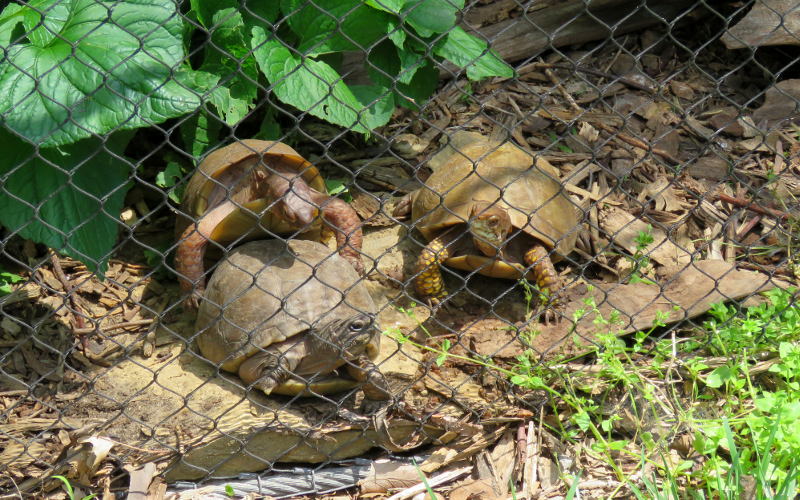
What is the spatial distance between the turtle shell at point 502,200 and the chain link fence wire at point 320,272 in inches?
0.7

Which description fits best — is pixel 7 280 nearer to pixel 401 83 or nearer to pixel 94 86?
pixel 94 86

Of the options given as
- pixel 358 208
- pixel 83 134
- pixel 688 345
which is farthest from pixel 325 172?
pixel 688 345

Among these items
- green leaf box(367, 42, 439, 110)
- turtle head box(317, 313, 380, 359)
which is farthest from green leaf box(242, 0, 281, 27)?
turtle head box(317, 313, 380, 359)

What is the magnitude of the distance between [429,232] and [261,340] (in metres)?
1.37

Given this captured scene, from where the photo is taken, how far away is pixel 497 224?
4.33 meters

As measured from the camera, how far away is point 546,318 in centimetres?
437

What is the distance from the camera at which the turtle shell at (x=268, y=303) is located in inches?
151

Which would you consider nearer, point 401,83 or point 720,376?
point 720,376

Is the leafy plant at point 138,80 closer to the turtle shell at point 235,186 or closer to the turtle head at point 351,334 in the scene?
the turtle shell at point 235,186

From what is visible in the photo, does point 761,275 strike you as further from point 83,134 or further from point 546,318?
point 83,134

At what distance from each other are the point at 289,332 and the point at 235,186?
108cm

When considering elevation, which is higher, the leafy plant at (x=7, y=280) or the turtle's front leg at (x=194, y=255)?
the leafy plant at (x=7, y=280)

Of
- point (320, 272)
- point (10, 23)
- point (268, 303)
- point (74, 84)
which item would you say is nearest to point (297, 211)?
point (320, 272)

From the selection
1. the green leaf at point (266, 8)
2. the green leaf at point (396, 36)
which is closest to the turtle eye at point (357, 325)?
the green leaf at point (396, 36)
